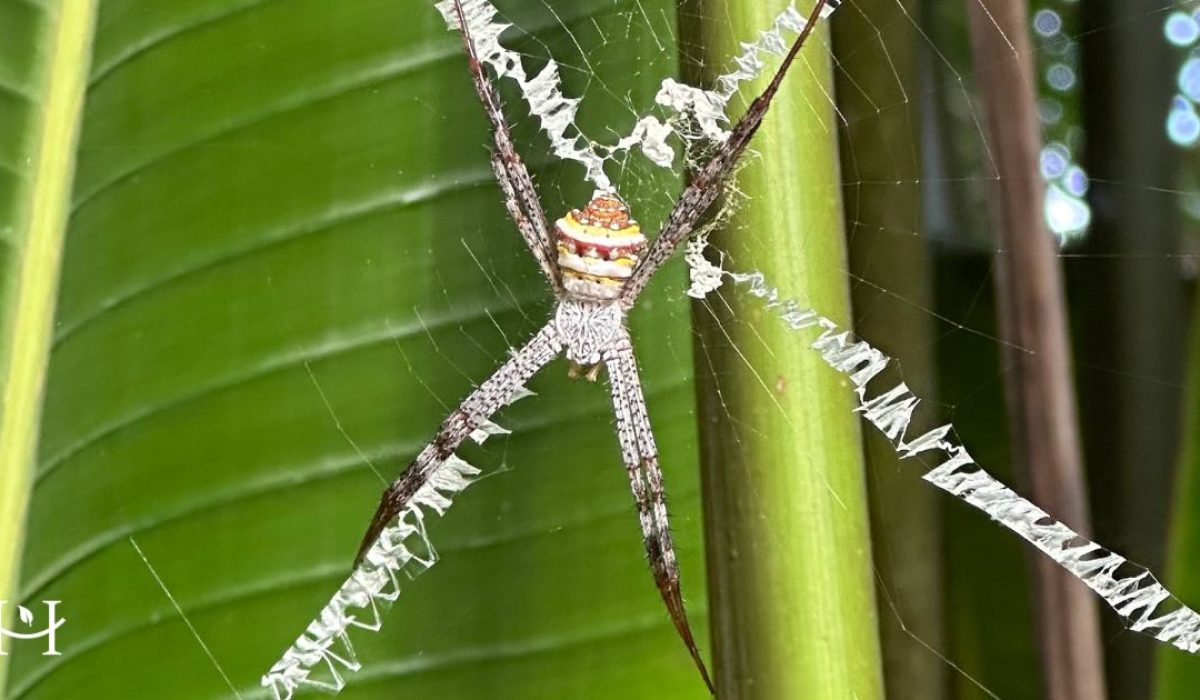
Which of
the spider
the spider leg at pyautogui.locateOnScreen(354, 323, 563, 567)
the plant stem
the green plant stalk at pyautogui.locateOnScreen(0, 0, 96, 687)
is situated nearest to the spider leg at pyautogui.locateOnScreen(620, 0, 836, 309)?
the spider

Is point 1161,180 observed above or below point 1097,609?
above

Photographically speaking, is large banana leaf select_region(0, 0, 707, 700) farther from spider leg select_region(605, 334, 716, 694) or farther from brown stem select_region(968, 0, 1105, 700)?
brown stem select_region(968, 0, 1105, 700)

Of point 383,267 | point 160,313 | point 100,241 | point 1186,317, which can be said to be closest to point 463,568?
point 383,267

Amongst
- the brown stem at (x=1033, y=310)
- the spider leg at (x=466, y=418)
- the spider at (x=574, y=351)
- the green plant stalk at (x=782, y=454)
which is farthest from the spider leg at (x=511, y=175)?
the brown stem at (x=1033, y=310)

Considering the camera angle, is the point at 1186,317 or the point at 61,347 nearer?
the point at 1186,317

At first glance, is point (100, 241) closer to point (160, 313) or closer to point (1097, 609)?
point (160, 313)

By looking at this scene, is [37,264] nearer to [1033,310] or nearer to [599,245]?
[599,245]
